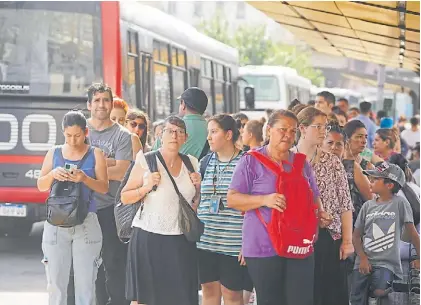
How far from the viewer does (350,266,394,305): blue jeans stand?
27.0 ft

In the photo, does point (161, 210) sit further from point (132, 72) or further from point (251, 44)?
point (251, 44)

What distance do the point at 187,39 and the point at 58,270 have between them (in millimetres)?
10302

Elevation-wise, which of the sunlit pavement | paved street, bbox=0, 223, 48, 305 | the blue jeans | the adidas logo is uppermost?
the adidas logo

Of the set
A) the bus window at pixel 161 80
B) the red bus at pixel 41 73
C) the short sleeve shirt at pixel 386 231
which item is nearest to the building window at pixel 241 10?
the bus window at pixel 161 80

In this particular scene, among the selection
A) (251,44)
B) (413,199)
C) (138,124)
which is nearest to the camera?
(413,199)

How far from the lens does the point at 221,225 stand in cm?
793

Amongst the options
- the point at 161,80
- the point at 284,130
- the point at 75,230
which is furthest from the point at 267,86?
the point at 284,130

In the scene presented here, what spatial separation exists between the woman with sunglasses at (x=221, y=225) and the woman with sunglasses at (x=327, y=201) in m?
0.52

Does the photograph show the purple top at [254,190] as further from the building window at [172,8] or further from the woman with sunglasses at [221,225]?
the building window at [172,8]

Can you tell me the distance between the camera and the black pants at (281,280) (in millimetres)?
7066

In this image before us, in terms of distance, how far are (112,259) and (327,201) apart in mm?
2025

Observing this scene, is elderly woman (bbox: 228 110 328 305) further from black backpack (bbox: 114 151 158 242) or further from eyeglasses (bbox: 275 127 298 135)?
black backpack (bbox: 114 151 158 242)

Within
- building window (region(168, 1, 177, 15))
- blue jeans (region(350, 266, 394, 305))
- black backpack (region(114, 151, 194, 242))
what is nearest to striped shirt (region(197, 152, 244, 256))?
black backpack (region(114, 151, 194, 242))

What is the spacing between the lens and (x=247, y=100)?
2483 centimetres
